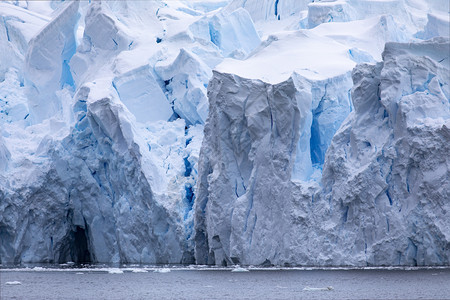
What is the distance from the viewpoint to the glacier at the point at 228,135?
1961 centimetres

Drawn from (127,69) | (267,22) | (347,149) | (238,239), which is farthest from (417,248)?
(267,22)

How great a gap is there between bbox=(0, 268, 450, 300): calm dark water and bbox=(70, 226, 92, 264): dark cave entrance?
6.75m

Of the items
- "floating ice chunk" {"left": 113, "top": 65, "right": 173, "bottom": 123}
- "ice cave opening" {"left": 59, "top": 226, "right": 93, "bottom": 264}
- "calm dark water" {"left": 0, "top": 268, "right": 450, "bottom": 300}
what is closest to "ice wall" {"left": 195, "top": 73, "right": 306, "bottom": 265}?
"calm dark water" {"left": 0, "top": 268, "right": 450, "bottom": 300}

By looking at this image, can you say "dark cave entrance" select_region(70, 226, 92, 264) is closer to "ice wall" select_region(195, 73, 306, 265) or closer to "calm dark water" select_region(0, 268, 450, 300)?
"ice wall" select_region(195, 73, 306, 265)

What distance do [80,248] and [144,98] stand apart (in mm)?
5703

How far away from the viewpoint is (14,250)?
2586 centimetres

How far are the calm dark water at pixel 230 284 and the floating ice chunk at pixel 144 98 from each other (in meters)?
6.78

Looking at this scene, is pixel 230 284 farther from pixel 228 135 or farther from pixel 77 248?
pixel 77 248

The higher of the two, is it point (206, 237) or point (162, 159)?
point (162, 159)

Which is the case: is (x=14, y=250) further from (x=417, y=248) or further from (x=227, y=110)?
(x=417, y=248)

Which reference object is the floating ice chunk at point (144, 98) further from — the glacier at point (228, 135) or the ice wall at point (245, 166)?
the ice wall at point (245, 166)

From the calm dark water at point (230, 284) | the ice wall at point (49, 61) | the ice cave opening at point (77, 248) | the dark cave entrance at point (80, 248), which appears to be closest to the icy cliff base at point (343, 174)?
the calm dark water at point (230, 284)

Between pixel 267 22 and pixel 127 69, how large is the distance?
759cm

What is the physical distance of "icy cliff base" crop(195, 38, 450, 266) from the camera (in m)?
19.0
